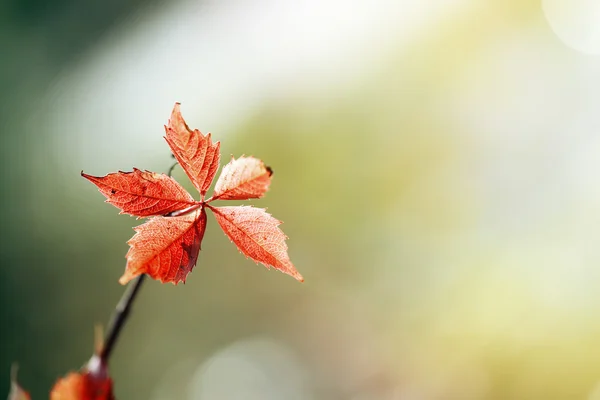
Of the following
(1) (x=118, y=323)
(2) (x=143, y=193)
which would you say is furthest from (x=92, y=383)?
(2) (x=143, y=193)

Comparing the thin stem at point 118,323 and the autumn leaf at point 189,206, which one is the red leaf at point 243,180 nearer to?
the autumn leaf at point 189,206

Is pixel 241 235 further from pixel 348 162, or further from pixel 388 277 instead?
pixel 348 162

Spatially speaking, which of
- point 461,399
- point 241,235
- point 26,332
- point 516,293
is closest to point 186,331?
point 26,332

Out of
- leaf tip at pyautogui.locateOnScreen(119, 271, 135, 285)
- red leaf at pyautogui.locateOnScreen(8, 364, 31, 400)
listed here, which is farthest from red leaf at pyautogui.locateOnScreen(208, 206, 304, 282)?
red leaf at pyautogui.locateOnScreen(8, 364, 31, 400)

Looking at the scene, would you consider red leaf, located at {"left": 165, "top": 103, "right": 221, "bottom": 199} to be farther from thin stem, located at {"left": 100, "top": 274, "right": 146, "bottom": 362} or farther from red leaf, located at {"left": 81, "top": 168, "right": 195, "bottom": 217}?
thin stem, located at {"left": 100, "top": 274, "right": 146, "bottom": 362}

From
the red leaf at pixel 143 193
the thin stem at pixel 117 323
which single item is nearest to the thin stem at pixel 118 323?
the thin stem at pixel 117 323

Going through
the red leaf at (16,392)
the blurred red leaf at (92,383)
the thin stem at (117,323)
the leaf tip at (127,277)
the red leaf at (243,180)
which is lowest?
the red leaf at (16,392)

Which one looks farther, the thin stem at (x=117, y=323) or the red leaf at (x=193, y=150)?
the red leaf at (x=193, y=150)

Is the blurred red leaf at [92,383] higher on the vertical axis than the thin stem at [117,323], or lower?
lower
